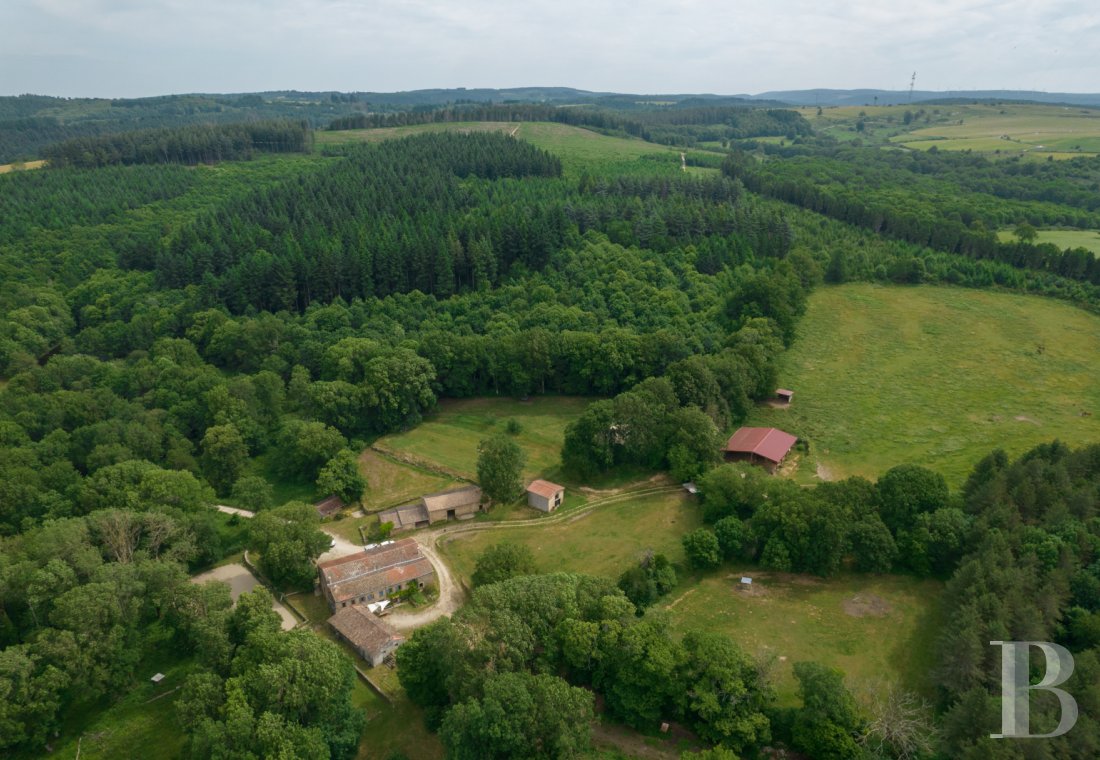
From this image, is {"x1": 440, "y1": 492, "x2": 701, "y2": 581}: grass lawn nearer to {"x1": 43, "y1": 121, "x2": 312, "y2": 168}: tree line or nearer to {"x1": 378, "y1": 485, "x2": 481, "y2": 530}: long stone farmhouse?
{"x1": 378, "y1": 485, "x2": 481, "y2": 530}: long stone farmhouse

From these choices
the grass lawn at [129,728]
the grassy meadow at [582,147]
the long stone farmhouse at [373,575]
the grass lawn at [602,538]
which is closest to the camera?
the grass lawn at [129,728]

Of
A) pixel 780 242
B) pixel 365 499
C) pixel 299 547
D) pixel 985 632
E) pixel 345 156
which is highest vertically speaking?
pixel 345 156

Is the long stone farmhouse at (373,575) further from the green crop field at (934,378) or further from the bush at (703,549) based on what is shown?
the green crop field at (934,378)

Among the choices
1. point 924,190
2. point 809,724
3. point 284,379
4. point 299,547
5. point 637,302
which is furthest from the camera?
point 924,190

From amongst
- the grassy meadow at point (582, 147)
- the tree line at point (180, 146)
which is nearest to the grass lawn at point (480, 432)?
the grassy meadow at point (582, 147)

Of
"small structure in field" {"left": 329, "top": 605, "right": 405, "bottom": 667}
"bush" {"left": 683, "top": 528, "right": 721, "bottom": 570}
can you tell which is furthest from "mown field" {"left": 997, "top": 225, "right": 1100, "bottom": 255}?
"small structure in field" {"left": 329, "top": 605, "right": 405, "bottom": 667}


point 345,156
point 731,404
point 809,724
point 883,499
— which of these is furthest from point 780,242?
point 345,156

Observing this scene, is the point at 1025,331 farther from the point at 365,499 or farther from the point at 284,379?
the point at 284,379
